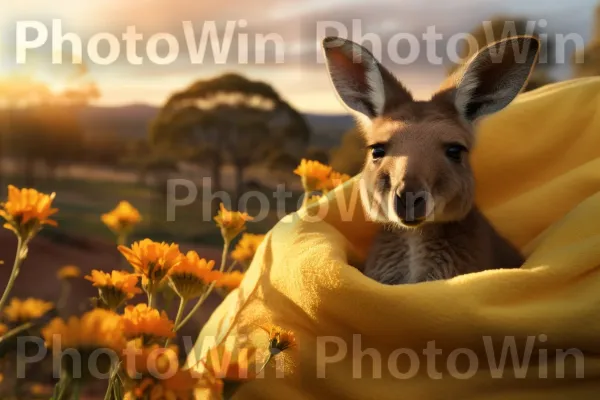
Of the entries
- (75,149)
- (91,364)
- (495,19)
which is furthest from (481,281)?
(75,149)

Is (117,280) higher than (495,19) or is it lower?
lower

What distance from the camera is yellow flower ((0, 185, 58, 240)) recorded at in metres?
0.78

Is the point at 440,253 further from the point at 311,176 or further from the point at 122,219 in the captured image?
the point at 122,219

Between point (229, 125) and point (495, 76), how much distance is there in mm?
2042

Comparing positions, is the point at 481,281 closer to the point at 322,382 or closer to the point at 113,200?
the point at 322,382

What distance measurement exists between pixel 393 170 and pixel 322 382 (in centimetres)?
42

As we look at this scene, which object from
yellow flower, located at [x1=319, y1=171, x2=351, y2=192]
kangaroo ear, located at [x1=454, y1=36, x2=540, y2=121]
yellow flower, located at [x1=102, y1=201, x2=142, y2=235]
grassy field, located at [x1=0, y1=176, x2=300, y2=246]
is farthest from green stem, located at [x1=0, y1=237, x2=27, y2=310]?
grassy field, located at [x1=0, y1=176, x2=300, y2=246]

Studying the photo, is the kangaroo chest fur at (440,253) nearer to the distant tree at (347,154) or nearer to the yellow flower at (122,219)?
the yellow flower at (122,219)

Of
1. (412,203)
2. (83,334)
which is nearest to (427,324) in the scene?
(412,203)

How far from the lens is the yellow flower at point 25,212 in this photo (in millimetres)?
780

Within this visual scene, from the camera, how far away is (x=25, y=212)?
0.78 meters

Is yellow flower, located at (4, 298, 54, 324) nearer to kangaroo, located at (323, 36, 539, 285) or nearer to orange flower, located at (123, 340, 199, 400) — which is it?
orange flower, located at (123, 340, 199, 400)

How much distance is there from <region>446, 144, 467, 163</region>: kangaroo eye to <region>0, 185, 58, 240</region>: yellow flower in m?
0.76

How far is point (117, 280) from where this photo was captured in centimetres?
82
